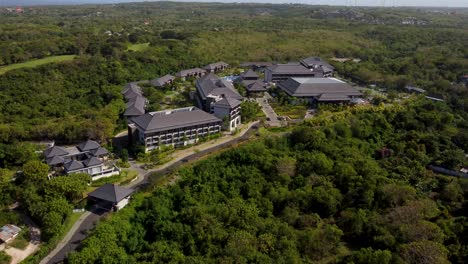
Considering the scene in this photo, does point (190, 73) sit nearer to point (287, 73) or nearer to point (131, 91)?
point (131, 91)

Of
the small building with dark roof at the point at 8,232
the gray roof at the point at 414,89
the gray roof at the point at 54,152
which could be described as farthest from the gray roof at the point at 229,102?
the gray roof at the point at 414,89

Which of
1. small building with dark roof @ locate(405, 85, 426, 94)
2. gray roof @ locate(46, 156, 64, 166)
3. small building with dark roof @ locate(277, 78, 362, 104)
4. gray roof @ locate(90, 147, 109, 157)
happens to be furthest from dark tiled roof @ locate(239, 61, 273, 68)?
gray roof @ locate(46, 156, 64, 166)

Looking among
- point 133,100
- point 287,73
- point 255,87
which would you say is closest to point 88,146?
point 133,100

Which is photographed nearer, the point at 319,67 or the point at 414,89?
the point at 414,89

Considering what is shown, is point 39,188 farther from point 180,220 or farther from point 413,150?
point 413,150

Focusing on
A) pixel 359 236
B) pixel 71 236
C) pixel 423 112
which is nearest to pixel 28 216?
pixel 71 236

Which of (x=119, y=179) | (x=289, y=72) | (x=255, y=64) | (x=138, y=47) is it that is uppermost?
(x=138, y=47)
